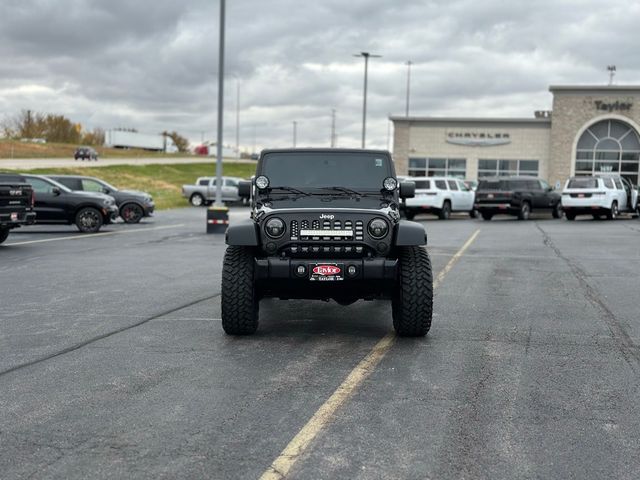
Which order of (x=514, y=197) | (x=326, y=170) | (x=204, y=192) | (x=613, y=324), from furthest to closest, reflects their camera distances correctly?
(x=204, y=192) → (x=514, y=197) → (x=326, y=170) → (x=613, y=324)

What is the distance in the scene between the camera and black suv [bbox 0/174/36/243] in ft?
55.9

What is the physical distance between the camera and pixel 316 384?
5.85m

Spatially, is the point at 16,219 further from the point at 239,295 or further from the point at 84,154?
the point at 84,154

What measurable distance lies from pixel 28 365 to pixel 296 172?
12.3 feet

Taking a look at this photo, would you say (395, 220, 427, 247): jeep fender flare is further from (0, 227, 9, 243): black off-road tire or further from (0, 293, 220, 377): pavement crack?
(0, 227, 9, 243): black off-road tire

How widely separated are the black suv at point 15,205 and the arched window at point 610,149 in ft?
164

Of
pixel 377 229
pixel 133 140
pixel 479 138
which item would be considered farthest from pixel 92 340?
pixel 133 140

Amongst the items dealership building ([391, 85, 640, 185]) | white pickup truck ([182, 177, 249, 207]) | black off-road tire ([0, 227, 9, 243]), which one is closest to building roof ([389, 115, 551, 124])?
dealership building ([391, 85, 640, 185])

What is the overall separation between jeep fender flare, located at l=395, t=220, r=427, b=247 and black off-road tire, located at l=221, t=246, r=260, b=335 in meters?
1.45

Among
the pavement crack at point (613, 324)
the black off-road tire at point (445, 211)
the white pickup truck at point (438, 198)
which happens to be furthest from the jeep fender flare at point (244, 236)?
the black off-road tire at point (445, 211)

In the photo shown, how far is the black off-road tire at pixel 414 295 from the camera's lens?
7441 mm

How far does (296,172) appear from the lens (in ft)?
29.4

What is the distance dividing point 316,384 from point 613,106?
57743 millimetres

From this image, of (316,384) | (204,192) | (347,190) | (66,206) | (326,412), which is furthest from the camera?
(204,192)
